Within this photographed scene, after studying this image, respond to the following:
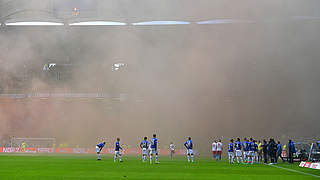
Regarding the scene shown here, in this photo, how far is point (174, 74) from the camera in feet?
73.4

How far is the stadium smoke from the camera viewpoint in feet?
54.3

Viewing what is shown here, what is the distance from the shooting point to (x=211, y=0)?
51.1 feet

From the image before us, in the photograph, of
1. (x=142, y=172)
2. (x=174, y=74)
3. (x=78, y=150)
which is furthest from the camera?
(x=78, y=150)

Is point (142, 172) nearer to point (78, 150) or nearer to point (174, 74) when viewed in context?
point (174, 74)

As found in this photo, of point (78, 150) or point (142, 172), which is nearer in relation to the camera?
point (142, 172)

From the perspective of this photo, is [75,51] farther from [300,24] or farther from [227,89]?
[300,24]

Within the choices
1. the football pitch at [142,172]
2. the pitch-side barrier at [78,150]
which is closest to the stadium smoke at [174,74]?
the pitch-side barrier at [78,150]

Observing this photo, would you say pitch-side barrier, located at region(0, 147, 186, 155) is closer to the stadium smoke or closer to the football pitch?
the stadium smoke

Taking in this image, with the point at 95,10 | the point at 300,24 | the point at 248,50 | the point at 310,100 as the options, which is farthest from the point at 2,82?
the point at 310,100

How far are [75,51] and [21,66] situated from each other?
A: 3589 mm

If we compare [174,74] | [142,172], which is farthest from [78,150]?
[142,172]

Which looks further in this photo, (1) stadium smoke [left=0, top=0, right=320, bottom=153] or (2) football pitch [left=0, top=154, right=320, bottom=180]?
(1) stadium smoke [left=0, top=0, right=320, bottom=153]

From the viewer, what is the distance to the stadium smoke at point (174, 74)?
54.3 ft

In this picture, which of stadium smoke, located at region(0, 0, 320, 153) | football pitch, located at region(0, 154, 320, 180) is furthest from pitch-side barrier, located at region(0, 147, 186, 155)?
football pitch, located at region(0, 154, 320, 180)
